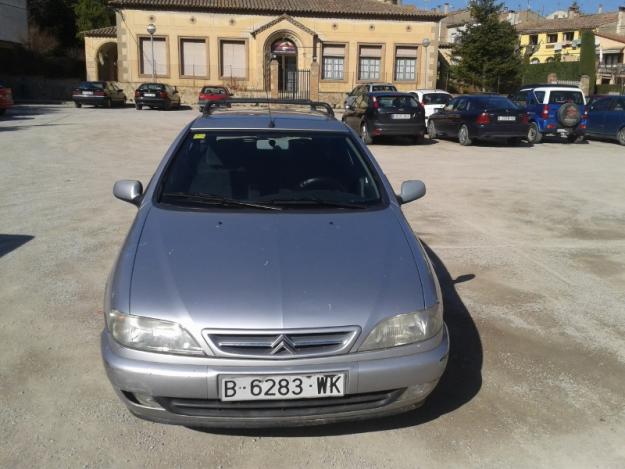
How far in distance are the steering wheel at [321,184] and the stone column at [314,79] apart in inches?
1420

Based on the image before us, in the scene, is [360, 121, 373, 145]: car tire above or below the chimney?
below

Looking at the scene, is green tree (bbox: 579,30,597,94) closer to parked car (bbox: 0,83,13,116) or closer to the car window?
the car window

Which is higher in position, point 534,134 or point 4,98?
point 4,98

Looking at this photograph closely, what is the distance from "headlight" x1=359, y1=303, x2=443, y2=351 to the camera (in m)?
2.71

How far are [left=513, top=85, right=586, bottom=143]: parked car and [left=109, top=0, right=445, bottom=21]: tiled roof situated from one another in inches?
919

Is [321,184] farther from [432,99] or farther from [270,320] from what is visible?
[432,99]

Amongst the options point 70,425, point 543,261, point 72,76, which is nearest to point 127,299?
point 70,425

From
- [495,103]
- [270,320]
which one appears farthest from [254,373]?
[495,103]

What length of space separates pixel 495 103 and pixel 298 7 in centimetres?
2557

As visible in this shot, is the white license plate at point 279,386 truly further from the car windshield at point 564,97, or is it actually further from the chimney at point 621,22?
the chimney at point 621,22

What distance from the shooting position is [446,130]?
59.7 ft

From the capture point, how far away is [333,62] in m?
40.1

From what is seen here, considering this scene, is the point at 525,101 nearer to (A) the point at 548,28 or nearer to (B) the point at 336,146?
(B) the point at 336,146

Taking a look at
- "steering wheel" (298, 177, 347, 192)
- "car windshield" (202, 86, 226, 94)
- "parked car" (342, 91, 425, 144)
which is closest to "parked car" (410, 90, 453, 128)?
"parked car" (342, 91, 425, 144)
